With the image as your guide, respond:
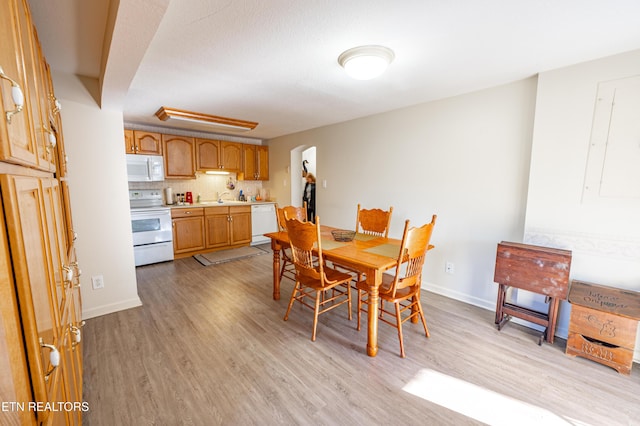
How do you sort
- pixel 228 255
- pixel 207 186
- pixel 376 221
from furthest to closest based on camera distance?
1. pixel 207 186
2. pixel 228 255
3. pixel 376 221

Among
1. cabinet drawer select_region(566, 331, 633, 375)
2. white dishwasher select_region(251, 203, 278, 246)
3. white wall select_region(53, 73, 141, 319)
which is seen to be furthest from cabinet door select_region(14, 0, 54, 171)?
white dishwasher select_region(251, 203, 278, 246)

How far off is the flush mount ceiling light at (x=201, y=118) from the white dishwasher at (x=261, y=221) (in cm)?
174

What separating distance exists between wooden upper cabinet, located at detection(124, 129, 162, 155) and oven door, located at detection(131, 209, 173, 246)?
3.21 ft

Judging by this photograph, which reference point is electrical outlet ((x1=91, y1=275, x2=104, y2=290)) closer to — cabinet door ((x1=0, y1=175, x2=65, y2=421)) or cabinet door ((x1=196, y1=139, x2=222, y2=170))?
cabinet door ((x1=0, y1=175, x2=65, y2=421))

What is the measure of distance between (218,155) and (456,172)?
4.08m

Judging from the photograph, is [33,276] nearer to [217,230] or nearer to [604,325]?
[604,325]

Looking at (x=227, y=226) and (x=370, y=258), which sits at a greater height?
(x=370, y=258)

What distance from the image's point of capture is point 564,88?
214 cm

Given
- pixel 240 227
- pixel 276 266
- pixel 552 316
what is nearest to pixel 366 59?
pixel 276 266

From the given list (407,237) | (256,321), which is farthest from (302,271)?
(407,237)

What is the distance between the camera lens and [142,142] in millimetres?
4160

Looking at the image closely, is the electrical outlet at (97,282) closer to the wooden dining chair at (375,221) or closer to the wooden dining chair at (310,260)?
the wooden dining chair at (310,260)

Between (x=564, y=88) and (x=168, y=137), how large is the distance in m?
5.07

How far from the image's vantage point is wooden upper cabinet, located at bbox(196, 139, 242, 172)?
477 centimetres
